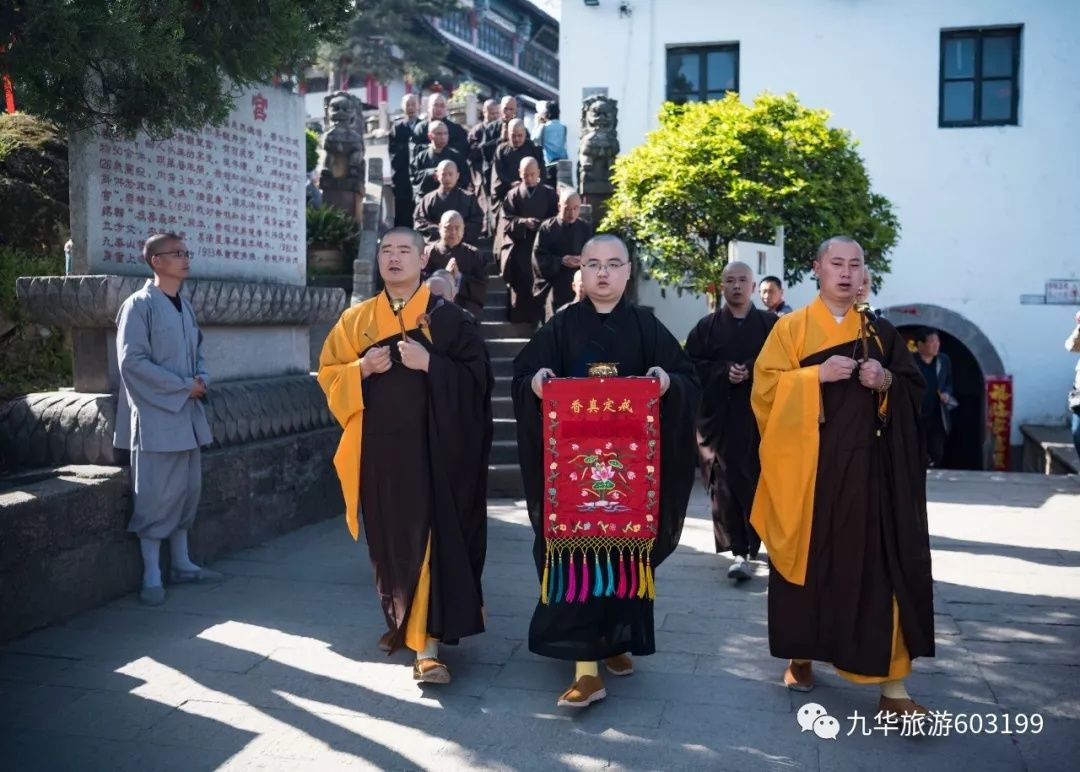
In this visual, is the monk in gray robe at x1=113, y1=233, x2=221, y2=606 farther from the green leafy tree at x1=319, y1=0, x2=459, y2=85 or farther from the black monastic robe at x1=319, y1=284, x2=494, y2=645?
the green leafy tree at x1=319, y1=0, x2=459, y2=85

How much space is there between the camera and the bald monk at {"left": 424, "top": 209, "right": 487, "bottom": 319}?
8.93 m

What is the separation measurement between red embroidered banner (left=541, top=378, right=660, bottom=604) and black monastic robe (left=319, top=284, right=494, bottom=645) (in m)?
0.48

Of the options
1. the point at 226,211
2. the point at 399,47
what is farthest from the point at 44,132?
the point at 399,47

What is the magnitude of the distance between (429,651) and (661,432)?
4.17 feet

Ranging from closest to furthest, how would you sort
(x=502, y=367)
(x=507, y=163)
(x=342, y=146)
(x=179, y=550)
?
(x=179, y=550) → (x=502, y=367) → (x=507, y=163) → (x=342, y=146)

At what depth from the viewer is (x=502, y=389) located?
30.8ft

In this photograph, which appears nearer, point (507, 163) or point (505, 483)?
point (505, 483)

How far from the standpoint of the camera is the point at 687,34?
1566 centimetres

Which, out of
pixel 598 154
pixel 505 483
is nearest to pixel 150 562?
pixel 505 483

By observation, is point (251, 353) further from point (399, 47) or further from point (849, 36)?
point (399, 47)

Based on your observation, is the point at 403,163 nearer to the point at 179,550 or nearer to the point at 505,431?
the point at 505,431

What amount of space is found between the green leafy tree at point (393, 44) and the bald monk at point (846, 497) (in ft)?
81.1

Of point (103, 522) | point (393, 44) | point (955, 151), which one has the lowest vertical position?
point (103, 522)

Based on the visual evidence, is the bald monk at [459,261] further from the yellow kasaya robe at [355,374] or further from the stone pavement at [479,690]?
the yellow kasaya robe at [355,374]
